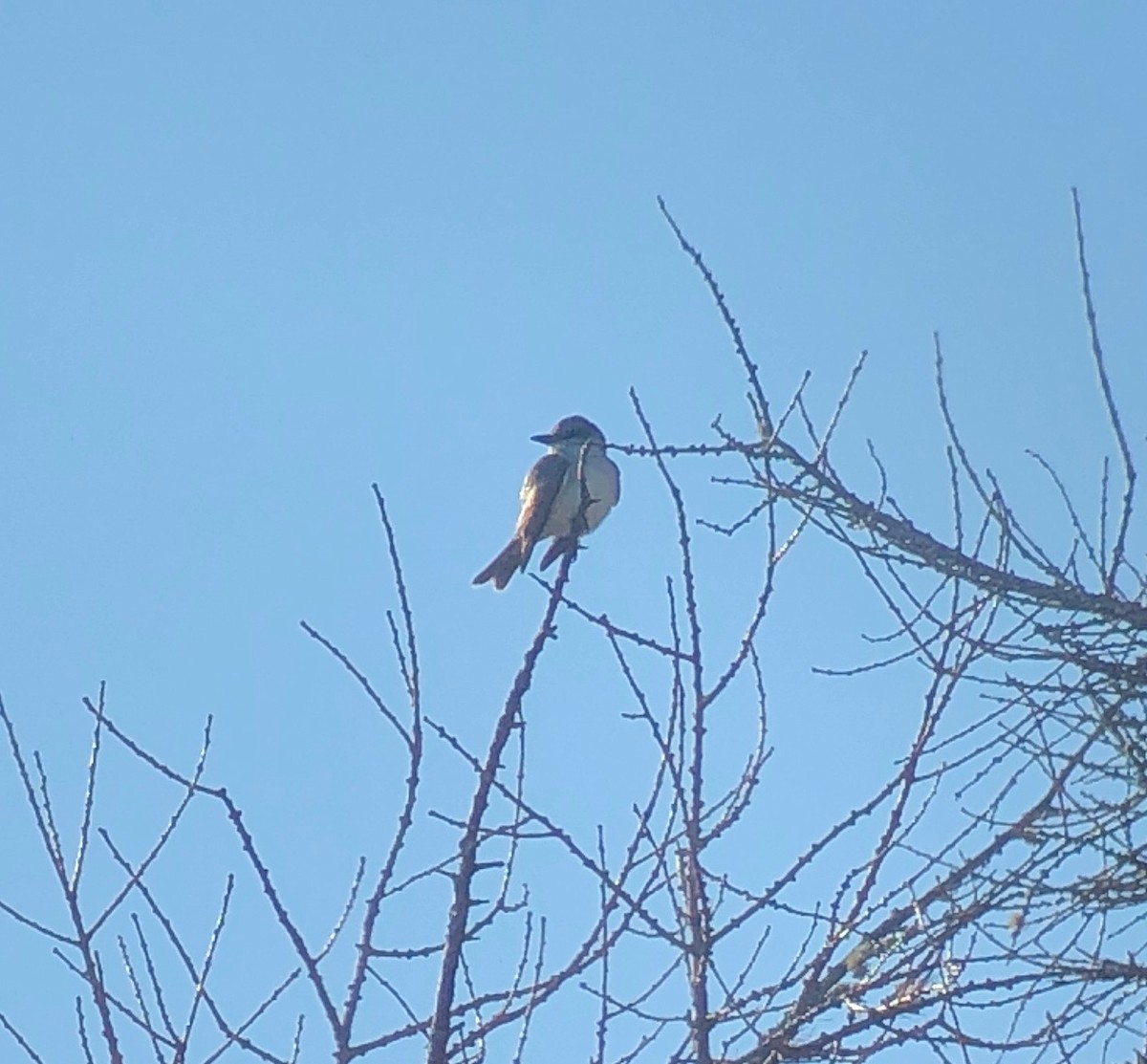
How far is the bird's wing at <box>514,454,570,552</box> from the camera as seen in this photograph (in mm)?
7984

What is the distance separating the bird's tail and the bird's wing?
0.21 feet

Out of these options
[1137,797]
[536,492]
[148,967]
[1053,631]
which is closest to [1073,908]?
[1137,797]

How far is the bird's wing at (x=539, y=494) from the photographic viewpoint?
798 cm

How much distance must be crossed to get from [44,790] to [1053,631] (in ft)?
5.84

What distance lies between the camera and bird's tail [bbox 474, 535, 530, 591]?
802 cm

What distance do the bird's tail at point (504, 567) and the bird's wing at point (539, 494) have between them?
0.21 feet

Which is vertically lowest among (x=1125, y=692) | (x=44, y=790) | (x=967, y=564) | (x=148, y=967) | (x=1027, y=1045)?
(x=1027, y=1045)

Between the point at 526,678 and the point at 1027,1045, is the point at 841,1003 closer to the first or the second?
the point at 1027,1045

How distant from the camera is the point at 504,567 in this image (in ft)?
26.5

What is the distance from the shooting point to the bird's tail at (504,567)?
802cm

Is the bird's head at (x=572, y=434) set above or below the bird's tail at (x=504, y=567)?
above

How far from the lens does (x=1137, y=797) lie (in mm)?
3252

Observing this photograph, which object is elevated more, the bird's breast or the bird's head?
the bird's head

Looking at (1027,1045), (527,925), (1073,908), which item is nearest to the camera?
(1027,1045)
